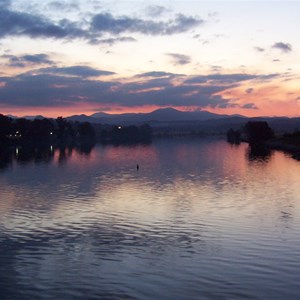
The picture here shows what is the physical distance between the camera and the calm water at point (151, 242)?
52.4 feet

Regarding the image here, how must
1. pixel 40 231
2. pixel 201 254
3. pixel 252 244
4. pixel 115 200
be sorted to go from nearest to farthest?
pixel 201 254 < pixel 252 244 < pixel 40 231 < pixel 115 200

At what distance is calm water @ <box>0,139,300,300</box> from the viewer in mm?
15977

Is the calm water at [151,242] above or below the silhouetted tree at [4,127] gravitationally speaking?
below

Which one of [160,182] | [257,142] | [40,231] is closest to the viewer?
[40,231]

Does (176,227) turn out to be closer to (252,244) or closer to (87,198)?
(252,244)

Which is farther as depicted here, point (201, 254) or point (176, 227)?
point (176, 227)

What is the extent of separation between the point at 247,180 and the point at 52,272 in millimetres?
33876

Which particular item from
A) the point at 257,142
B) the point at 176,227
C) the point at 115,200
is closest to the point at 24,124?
the point at 257,142

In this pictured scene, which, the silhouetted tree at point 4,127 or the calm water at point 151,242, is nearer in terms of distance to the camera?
the calm water at point 151,242

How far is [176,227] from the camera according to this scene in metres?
25.4

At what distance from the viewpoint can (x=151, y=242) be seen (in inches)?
870

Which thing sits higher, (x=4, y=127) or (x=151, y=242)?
(x=4, y=127)

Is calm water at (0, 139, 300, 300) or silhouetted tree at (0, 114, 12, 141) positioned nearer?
calm water at (0, 139, 300, 300)

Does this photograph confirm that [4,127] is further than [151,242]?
Yes
